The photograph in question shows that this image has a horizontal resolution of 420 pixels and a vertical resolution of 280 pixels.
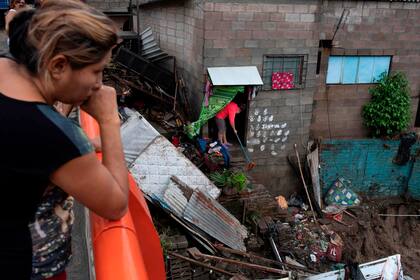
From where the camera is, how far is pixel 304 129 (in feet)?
36.2

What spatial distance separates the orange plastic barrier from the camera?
1.10 m

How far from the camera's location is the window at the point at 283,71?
10.1 m

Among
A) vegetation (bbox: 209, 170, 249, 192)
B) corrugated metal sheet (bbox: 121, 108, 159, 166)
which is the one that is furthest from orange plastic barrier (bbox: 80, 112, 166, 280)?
vegetation (bbox: 209, 170, 249, 192)

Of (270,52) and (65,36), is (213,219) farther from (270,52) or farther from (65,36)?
(65,36)

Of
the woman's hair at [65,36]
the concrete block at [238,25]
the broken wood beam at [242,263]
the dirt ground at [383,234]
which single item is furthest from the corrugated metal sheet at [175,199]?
the woman's hair at [65,36]

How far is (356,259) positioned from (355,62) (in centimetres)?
521

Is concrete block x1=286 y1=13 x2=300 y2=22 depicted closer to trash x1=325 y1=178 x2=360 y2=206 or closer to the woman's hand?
trash x1=325 y1=178 x2=360 y2=206

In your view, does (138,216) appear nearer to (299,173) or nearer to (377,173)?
(299,173)

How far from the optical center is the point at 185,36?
10.4m

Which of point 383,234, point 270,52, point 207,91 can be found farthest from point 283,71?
point 383,234

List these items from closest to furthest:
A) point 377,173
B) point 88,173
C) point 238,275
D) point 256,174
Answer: point 88,173, point 238,275, point 256,174, point 377,173

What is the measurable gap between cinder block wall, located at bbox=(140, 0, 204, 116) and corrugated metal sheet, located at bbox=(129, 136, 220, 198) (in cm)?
193

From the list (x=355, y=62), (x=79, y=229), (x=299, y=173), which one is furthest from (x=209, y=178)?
(x=79, y=229)

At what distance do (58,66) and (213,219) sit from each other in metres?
7.42
